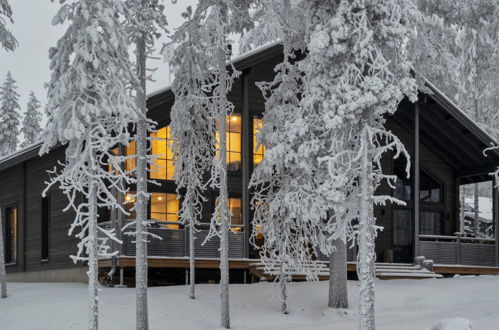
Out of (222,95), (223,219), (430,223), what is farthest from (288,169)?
(430,223)

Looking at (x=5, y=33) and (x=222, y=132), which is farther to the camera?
(x=5, y=33)

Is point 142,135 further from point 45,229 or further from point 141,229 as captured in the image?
point 45,229

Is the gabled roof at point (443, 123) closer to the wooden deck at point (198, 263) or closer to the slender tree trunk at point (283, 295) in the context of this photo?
the wooden deck at point (198, 263)

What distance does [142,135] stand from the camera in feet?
47.5

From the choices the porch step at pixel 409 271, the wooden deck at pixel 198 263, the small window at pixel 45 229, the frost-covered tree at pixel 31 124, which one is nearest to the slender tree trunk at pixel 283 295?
the wooden deck at pixel 198 263

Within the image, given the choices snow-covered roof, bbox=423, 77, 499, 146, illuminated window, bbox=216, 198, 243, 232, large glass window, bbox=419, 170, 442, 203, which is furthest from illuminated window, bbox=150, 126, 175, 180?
large glass window, bbox=419, 170, 442, 203

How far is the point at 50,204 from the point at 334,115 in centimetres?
1392

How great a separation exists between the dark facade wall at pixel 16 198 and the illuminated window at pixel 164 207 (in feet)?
22.0

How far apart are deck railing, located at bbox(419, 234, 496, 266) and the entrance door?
2.46 meters

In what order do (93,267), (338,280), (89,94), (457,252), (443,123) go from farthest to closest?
(443,123), (457,252), (338,280), (89,94), (93,267)

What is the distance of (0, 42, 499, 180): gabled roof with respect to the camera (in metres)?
20.4

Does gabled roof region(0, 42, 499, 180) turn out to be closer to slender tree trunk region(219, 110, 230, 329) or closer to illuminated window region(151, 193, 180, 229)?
illuminated window region(151, 193, 180, 229)

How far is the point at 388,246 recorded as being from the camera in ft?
84.8

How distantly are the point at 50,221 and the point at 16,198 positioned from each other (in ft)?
10.0
